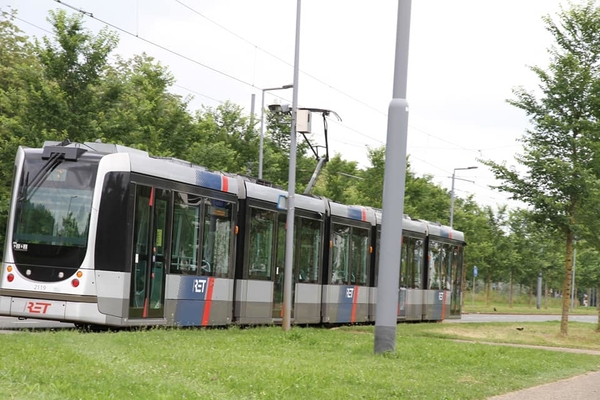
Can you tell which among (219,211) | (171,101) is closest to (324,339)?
(219,211)

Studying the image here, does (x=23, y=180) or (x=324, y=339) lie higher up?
(x=23, y=180)

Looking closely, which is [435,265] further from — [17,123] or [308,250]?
[17,123]

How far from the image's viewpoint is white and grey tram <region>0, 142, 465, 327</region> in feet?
57.2

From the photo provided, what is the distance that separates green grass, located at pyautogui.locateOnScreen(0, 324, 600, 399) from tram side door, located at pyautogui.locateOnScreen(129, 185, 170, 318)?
103cm

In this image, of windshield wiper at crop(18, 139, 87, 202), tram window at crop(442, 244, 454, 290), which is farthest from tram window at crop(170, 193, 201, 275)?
tram window at crop(442, 244, 454, 290)

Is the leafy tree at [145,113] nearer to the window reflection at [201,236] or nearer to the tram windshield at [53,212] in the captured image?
the window reflection at [201,236]

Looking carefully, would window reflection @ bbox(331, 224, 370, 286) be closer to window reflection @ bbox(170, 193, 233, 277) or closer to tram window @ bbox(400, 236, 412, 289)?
tram window @ bbox(400, 236, 412, 289)

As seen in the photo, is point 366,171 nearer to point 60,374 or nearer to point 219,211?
point 219,211

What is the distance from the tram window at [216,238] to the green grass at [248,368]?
59.7 inches

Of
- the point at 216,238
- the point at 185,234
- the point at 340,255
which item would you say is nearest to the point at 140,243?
the point at 185,234

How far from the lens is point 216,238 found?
20672 mm

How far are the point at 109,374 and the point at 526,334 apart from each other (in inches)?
833

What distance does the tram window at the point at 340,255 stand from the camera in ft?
88.1

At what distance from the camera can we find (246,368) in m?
12.3
